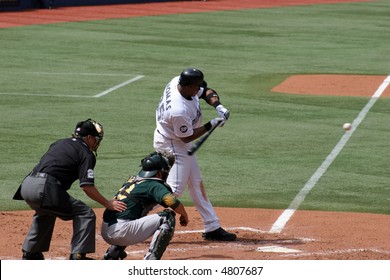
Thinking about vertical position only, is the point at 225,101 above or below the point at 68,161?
below

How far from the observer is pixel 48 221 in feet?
30.3

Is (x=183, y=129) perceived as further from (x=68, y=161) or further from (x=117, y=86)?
(x=117, y=86)

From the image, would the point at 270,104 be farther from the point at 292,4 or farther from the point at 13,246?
the point at 292,4

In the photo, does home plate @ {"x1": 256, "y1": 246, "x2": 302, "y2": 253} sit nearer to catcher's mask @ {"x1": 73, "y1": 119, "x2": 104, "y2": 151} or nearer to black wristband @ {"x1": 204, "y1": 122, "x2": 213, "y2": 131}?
black wristband @ {"x1": 204, "y1": 122, "x2": 213, "y2": 131}

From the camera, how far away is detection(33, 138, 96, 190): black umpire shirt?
348 inches

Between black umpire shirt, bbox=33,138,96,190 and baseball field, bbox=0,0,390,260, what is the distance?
1131 mm

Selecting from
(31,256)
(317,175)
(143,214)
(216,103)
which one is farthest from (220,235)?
(317,175)

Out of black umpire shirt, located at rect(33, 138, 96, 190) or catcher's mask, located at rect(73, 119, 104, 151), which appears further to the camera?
catcher's mask, located at rect(73, 119, 104, 151)

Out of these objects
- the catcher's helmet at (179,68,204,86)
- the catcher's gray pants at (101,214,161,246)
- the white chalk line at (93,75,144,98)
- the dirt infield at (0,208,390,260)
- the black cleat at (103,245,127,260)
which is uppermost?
the catcher's helmet at (179,68,204,86)

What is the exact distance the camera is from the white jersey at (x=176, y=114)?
10.3 meters

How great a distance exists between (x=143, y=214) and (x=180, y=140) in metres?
1.48

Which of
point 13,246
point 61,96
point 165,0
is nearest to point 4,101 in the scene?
point 61,96

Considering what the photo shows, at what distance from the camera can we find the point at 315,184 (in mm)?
13578

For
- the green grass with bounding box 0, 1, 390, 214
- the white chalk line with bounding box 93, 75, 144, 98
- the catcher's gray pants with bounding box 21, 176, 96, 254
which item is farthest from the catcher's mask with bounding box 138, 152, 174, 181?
the white chalk line with bounding box 93, 75, 144, 98
